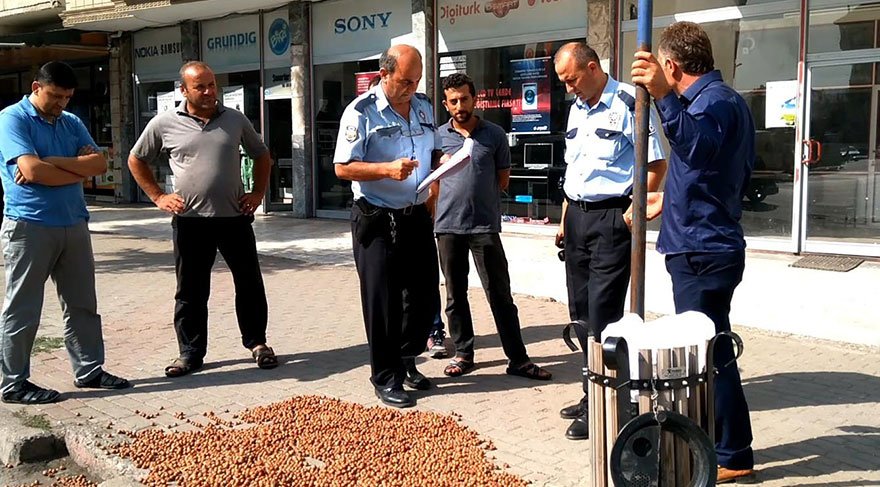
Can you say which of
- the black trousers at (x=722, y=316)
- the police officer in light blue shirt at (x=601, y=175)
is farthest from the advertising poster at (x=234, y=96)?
the black trousers at (x=722, y=316)

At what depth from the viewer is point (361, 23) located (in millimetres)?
14359

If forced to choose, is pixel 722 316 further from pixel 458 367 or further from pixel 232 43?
pixel 232 43

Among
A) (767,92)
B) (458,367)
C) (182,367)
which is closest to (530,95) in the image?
(767,92)

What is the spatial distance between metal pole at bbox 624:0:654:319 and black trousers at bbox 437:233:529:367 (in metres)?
2.25

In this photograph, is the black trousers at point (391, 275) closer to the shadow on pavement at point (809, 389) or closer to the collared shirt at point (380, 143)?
the collared shirt at point (380, 143)

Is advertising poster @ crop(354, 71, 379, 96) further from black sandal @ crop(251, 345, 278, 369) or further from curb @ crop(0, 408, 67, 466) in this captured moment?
curb @ crop(0, 408, 67, 466)

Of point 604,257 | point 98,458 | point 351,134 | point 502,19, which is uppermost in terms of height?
point 502,19

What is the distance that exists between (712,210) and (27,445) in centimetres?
367

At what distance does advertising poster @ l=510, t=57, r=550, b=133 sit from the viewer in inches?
476

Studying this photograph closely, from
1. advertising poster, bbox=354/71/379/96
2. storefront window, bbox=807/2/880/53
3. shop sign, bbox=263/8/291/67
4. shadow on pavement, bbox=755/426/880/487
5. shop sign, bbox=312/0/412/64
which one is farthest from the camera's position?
shop sign, bbox=263/8/291/67

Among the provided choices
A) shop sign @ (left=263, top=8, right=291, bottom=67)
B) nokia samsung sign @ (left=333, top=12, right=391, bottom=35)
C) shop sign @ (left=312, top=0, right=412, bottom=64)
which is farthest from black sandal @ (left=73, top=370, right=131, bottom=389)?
shop sign @ (left=263, top=8, right=291, bottom=67)

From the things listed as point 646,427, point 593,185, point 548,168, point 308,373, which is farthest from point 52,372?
point 548,168

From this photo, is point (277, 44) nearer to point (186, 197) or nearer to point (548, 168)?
point (548, 168)

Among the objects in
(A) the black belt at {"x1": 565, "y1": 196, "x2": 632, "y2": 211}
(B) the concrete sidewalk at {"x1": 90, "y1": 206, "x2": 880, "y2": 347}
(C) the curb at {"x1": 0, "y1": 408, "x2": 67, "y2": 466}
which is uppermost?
(A) the black belt at {"x1": 565, "y1": 196, "x2": 632, "y2": 211}
